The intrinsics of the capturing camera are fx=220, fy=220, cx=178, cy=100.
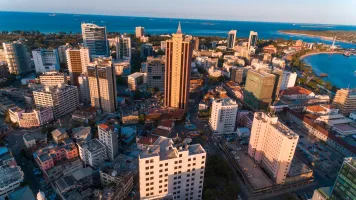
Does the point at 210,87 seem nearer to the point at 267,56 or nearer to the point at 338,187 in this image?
the point at 267,56

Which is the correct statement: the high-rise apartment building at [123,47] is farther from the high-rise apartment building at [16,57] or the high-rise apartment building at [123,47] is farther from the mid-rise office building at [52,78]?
the mid-rise office building at [52,78]

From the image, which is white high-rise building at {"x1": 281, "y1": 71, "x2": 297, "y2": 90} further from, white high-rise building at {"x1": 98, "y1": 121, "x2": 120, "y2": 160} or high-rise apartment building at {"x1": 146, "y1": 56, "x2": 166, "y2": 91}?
white high-rise building at {"x1": 98, "y1": 121, "x2": 120, "y2": 160}

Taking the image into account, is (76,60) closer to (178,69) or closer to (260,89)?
(178,69)

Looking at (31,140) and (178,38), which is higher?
(178,38)

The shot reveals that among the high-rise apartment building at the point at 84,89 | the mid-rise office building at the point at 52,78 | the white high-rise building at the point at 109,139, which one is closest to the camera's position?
the white high-rise building at the point at 109,139

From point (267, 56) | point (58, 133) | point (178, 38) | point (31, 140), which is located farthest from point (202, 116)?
point (267, 56)

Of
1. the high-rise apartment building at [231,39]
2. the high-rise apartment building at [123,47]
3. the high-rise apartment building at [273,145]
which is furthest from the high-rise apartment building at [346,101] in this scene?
the high-rise apartment building at [231,39]

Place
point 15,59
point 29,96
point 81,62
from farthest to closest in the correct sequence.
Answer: point 15,59 < point 81,62 < point 29,96
